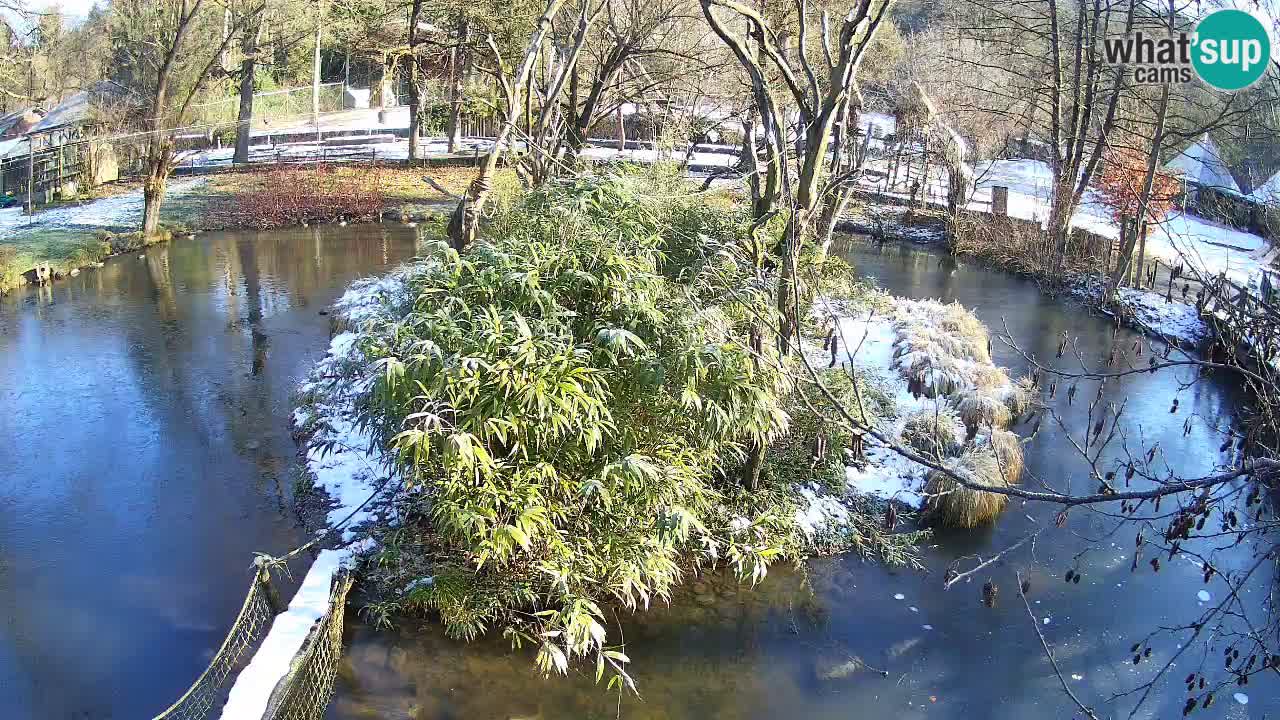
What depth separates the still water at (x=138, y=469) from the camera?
6246 millimetres

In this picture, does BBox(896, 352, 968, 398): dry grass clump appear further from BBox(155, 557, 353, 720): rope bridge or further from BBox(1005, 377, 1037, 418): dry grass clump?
BBox(155, 557, 353, 720): rope bridge

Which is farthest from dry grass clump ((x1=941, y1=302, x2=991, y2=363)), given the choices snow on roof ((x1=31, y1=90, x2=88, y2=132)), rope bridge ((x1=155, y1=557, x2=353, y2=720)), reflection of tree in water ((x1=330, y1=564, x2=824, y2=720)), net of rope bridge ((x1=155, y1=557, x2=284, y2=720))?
snow on roof ((x1=31, y1=90, x2=88, y2=132))

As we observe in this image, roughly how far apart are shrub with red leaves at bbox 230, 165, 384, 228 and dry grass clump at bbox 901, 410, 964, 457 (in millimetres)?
14241

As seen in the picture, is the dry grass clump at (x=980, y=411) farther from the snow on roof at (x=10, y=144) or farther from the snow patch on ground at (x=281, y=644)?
the snow on roof at (x=10, y=144)

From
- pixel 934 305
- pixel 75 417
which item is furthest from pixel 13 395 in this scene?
pixel 934 305

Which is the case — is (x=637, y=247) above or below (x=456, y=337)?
above

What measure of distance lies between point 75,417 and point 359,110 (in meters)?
25.0

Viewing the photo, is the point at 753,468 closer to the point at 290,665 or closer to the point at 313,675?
the point at 313,675

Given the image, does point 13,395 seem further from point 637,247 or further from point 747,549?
point 747,549

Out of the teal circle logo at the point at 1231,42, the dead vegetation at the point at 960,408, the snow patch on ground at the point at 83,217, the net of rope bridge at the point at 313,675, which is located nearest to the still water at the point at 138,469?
the net of rope bridge at the point at 313,675

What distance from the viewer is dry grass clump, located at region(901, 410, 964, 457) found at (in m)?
8.90

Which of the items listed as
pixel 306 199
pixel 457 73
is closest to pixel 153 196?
pixel 306 199

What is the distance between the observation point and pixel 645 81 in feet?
57.6

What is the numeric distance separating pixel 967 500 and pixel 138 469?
727cm
